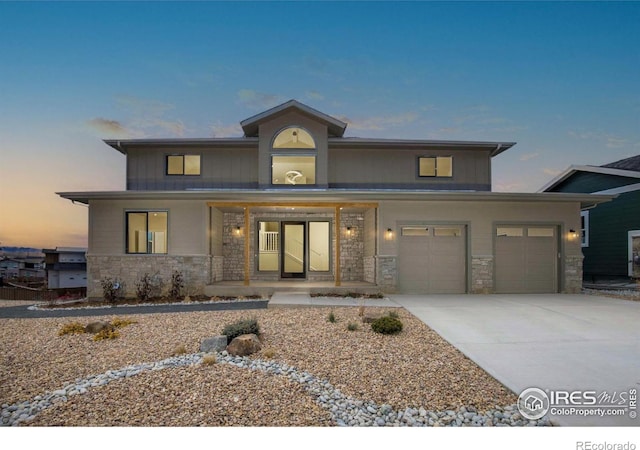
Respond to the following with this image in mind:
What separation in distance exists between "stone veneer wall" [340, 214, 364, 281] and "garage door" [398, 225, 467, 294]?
2.39 m

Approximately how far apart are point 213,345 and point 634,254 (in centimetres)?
1686

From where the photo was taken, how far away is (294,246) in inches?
538

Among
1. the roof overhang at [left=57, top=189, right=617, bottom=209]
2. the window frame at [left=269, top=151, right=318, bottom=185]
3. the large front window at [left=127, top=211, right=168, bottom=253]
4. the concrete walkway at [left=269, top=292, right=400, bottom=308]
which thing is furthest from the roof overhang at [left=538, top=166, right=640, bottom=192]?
the large front window at [left=127, top=211, right=168, bottom=253]

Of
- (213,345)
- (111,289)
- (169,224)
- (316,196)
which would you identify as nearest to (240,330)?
(213,345)

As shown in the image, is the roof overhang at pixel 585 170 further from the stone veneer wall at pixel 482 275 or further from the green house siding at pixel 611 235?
the stone veneer wall at pixel 482 275

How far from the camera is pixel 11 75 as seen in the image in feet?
23.4

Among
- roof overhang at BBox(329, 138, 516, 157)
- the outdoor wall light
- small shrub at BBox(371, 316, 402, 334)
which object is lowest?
small shrub at BBox(371, 316, 402, 334)

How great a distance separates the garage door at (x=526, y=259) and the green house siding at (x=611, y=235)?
582 centimetres

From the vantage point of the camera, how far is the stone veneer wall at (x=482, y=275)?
444 inches

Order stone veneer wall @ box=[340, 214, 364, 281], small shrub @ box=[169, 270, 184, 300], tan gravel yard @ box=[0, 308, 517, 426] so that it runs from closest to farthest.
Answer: tan gravel yard @ box=[0, 308, 517, 426] < small shrub @ box=[169, 270, 184, 300] < stone veneer wall @ box=[340, 214, 364, 281]

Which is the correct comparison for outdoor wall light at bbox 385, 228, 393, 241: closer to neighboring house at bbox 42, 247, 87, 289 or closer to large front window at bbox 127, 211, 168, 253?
large front window at bbox 127, 211, 168, 253

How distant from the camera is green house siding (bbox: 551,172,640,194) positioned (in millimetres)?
15241

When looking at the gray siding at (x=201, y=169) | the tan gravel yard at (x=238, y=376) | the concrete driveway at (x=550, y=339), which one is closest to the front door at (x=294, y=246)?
the gray siding at (x=201, y=169)

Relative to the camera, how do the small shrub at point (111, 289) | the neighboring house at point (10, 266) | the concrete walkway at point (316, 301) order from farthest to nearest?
1. the neighboring house at point (10, 266)
2. the small shrub at point (111, 289)
3. the concrete walkway at point (316, 301)
